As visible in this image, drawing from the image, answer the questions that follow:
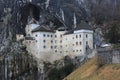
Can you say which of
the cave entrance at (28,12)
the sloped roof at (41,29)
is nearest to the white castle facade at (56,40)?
the sloped roof at (41,29)

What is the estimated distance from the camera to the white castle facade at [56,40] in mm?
89750

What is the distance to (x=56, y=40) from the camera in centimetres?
9406

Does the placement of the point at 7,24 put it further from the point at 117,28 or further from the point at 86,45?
the point at 117,28

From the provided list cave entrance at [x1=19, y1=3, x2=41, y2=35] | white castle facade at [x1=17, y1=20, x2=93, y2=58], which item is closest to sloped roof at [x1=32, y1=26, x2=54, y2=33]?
white castle facade at [x1=17, y1=20, x2=93, y2=58]

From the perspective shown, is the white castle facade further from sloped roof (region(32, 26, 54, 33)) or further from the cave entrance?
the cave entrance

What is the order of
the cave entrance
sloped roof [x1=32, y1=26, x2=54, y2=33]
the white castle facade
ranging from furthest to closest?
the cave entrance < sloped roof [x1=32, y1=26, x2=54, y2=33] < the white castle facade

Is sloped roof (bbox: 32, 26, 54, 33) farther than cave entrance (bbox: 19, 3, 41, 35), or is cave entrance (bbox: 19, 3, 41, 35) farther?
cave entrance (bbox: 19, 3, 41, 35)

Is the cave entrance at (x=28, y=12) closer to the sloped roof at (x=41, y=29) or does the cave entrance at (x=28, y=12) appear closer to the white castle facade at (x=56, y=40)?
the white castle facade at (x=56, y=40)

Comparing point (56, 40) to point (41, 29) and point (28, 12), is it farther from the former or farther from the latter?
point (28, 12)

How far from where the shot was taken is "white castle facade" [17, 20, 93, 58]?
294 ft

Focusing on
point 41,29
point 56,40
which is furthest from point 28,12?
point 56,40

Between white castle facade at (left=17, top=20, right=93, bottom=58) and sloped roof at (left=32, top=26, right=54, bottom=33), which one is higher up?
sloped roof at (left=32, top=26, right=54, bottom=33)

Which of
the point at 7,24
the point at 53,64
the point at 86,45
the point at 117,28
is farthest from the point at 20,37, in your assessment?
the point at 117,28

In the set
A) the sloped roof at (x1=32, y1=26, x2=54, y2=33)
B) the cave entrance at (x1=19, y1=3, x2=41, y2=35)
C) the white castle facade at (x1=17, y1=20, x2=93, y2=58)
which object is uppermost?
the cave entrance at (x1=19, y1=3, x2=41, y2=35)
